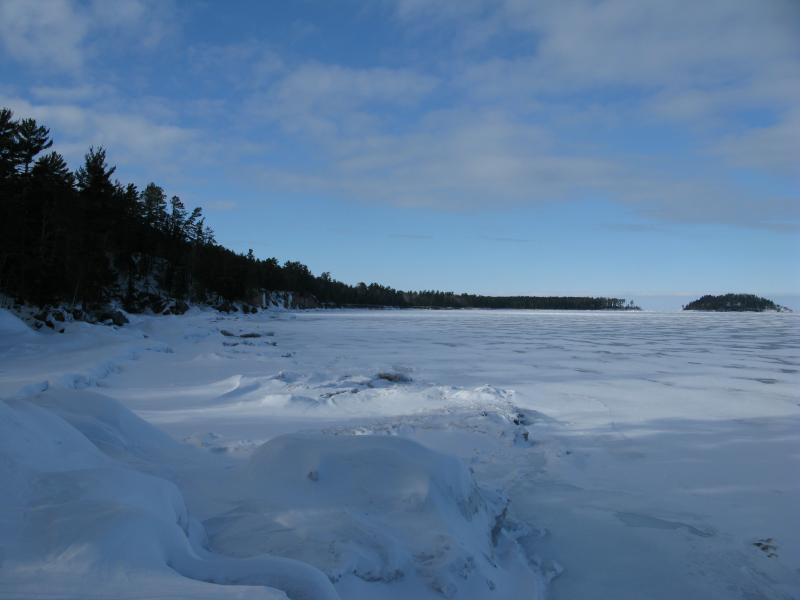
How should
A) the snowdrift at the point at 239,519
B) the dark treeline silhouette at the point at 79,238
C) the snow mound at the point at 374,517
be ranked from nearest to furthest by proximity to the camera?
the snowdrift at the point at 239,519
the snow mound at the point at 374,517
the dark treeline silhouette at the point at 79,238

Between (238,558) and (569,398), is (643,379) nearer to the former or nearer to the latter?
(569,398)

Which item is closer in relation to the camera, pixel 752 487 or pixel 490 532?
pixel 490 532

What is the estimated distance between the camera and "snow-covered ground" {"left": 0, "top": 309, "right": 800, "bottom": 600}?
2.16 metres

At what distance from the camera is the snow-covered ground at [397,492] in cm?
216

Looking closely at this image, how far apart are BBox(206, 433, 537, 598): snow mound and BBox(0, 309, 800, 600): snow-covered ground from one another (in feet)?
0.05

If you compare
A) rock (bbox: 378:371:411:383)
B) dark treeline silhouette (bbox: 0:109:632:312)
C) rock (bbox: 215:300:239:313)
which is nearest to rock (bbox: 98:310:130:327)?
dark treeline silhouette (bbox: 0:109:632:312)

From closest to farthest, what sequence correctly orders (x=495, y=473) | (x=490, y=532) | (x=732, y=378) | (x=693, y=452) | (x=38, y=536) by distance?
(x=38, y=536) → (x=490, y=532) → (x=495, y=473) → (x=693, y=452) → (x=732, y=378)

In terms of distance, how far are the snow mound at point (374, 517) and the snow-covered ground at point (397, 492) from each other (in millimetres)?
14

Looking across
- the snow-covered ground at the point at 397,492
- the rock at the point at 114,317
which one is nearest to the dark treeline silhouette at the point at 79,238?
the rock at the point at 114,317

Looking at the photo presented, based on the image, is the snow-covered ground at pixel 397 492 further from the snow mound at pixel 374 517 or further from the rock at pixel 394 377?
the rock at pixel 394 377

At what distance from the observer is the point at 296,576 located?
2145mm

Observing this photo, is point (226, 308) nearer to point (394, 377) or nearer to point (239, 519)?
point (394, 377)

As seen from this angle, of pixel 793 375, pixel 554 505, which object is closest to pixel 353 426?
pixel 554 505

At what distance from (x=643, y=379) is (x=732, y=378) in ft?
6.57
